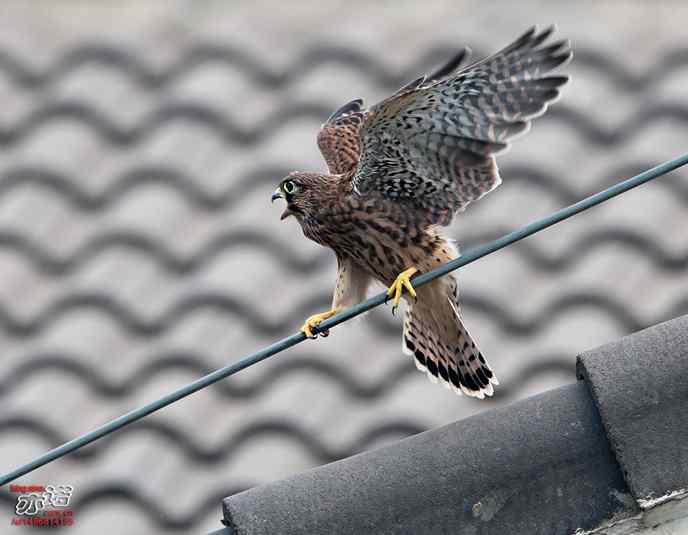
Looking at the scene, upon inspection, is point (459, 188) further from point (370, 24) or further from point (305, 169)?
point (370, 24)

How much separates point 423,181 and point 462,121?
0.60ft

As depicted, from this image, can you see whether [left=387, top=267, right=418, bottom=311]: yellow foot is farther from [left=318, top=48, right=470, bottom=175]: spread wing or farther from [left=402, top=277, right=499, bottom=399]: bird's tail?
[left=318, top=48, right=470, bottom=175]: spread wing

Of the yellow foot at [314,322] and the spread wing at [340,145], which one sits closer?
the yellow foot at [314,322]

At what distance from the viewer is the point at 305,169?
11.8 feet

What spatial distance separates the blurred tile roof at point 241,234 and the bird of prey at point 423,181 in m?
0.11

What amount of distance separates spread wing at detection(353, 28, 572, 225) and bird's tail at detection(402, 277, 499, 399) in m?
0.31

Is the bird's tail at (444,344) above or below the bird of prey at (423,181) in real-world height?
below

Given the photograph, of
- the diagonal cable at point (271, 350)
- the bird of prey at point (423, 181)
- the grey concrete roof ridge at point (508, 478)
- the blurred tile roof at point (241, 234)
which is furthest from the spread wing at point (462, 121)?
the grey concrete roof ridge at point (508, 478)

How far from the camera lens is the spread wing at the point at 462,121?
272cm

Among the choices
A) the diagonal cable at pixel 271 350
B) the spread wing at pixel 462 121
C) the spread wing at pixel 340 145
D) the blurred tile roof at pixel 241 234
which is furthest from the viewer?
the spread wing at pixel 340 145

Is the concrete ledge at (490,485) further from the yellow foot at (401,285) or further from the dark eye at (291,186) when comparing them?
the dark eye at (291,186)

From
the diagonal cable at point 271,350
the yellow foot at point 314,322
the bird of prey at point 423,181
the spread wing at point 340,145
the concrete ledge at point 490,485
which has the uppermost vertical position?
the spread wing at point 340,145

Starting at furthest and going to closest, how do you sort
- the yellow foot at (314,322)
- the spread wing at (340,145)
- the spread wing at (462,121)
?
→ the spread wing at (340,145) → the yellow foot at (314,322) → the spread wing at (462,121)

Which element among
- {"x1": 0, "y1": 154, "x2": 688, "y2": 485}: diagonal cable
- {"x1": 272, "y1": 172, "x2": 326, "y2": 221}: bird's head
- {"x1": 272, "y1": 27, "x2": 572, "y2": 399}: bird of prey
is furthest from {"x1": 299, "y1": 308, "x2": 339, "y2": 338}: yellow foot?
{"x1": 0, "y1": 154, "x2": 688, "y2": 485}: diagonal cable
